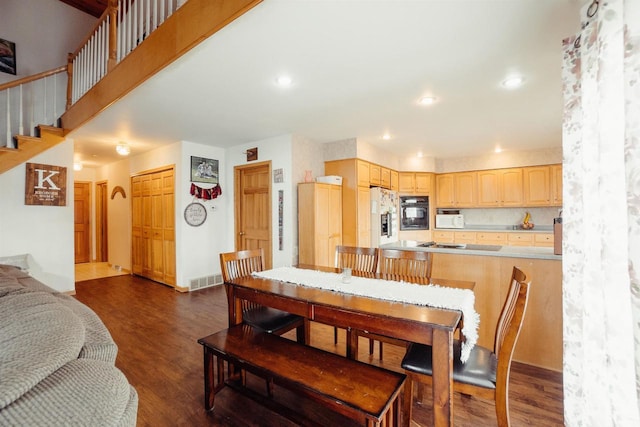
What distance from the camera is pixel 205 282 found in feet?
15.6

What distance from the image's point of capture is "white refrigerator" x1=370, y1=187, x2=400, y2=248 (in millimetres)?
4809

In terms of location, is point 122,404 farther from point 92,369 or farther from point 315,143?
point 315,143

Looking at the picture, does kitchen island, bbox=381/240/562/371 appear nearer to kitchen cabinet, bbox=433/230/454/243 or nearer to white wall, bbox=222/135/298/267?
white wall, bbox=222/135/298/267

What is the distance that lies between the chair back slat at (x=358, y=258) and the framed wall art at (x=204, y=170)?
3.11 metres

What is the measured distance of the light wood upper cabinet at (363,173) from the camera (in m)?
4.46

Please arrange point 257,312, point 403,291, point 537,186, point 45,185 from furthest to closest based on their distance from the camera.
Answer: point 537,186 → point 45,185 → point 257,312 → point 403,291

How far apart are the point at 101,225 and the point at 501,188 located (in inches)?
363

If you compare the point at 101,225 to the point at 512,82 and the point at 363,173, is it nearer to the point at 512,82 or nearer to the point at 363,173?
the point at 363,173

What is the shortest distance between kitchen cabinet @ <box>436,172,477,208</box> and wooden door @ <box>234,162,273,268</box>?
392 cm

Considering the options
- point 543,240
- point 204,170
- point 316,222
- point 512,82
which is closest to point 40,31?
point 204,170

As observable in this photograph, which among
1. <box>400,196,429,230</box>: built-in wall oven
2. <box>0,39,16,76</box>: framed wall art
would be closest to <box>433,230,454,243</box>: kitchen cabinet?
<box>400,196,429,230</box>: built-in wall oven

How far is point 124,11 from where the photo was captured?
298cm

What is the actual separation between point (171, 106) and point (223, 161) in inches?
81.8

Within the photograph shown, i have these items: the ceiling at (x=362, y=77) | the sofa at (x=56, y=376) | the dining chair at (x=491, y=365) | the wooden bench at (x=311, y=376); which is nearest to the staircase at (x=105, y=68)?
the ceiling at (x=362, y=77)
